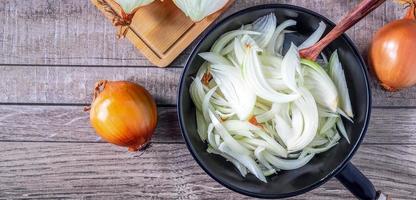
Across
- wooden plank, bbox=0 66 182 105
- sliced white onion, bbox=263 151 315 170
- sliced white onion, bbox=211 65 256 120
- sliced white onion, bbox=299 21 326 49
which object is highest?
sliced white onion, bbox=299 21 326 49

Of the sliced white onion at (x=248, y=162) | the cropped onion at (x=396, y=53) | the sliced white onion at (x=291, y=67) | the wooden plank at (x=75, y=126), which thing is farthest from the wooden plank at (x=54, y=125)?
the cropped onion at (x=396, y=53)

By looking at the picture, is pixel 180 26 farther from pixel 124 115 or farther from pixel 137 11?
pixel 124 115

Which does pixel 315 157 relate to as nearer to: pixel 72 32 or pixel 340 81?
pixel 340 81

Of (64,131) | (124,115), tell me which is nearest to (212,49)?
(124,115)

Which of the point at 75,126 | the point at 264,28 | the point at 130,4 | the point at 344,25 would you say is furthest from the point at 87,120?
the point at 344,25

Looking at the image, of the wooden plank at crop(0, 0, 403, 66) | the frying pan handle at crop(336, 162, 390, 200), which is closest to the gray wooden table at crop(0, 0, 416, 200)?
the wooden plank at crop(0, 0, 403, 66)

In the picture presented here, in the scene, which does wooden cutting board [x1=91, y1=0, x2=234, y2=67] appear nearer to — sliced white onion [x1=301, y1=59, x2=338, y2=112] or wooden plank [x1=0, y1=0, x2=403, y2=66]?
wooden plank [x1=0, y1=0, x2=403, y2=66]

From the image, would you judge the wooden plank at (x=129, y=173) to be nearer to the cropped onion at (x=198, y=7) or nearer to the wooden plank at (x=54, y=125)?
the wooden plank at (x=54, y=125)
